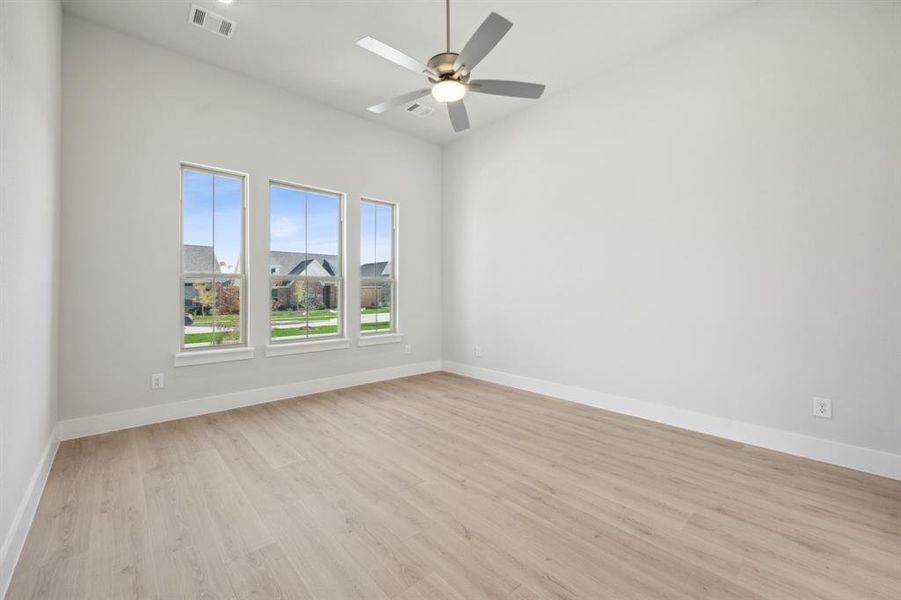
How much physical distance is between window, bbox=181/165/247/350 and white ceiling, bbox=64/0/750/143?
1134 mm

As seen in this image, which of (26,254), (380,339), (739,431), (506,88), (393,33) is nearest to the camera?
(26,254)

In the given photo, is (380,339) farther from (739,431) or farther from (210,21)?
(739,431)

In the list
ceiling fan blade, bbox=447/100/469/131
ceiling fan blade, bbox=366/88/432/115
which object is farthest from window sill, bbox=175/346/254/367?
ceiling fan blade, bbox=447/100/469/131

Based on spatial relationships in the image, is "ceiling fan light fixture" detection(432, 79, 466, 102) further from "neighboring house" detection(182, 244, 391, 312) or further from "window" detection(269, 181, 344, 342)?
"neighboring house" detection(182, 244, 391, 312)

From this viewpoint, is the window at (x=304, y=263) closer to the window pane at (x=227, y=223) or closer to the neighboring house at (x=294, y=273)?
the neighboring house at (x=294, y=273)

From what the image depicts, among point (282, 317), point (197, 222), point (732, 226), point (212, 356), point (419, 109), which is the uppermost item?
point (419, 109)

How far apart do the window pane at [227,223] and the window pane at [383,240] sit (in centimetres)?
171

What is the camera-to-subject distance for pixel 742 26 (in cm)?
308

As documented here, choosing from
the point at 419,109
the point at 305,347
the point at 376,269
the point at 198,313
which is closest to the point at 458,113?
the point at 419,109

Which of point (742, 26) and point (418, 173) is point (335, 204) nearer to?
point (418, 173)

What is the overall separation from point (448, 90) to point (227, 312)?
3075 mm

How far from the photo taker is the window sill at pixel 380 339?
16.4ft

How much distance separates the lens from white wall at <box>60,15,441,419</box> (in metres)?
3.14

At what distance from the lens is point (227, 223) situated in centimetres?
400
